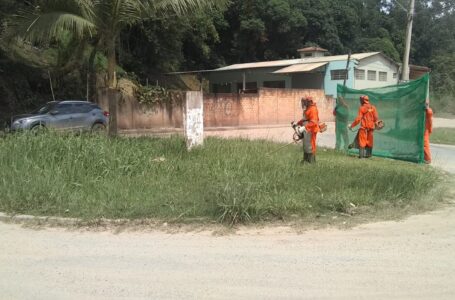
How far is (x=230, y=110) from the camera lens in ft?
98.2

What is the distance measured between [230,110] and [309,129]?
60.6 ft

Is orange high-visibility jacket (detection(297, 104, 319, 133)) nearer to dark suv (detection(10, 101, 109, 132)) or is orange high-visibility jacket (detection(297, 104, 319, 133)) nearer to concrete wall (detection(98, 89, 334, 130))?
dark suv (detection(10, 101, 109, 132))

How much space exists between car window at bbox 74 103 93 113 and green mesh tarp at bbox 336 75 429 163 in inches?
449

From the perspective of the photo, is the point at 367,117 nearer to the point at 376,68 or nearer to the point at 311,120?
the point at 311,120

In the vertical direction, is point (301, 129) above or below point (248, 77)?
below

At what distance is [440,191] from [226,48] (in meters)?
50.8

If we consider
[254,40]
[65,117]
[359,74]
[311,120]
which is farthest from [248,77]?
[311,120]

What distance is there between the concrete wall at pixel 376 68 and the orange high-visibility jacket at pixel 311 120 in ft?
99.2

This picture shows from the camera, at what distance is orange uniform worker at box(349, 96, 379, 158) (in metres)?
13.4

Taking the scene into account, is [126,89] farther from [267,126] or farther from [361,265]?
[361,265]

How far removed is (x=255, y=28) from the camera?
53.3 m

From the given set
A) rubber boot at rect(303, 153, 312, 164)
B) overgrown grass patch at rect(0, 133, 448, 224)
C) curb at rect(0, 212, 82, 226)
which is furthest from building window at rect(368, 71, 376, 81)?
curb at rect(0, 212, 82, 226)

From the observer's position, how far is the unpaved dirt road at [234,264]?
4797 millimetres

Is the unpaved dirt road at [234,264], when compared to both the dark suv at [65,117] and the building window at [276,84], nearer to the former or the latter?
the dark suv at [65,117]
